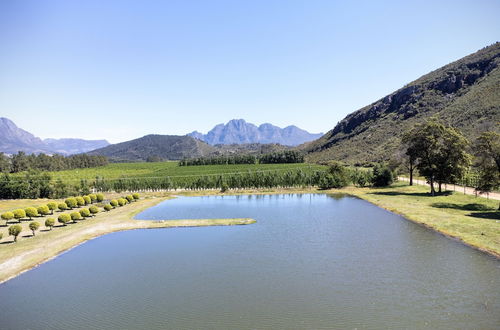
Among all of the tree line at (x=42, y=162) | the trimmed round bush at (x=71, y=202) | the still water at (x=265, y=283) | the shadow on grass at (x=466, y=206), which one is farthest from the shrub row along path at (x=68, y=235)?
the tree line at (x=42, y=162)

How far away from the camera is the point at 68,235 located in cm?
3206

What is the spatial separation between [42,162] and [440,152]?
157989 mm

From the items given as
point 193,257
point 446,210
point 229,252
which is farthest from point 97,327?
point 446,210

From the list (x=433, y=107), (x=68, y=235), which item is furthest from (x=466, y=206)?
(x=433, y=107)

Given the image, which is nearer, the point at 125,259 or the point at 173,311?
the point at 173,311

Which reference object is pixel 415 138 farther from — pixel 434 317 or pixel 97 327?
pixel 97 327

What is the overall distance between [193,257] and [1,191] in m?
63.2

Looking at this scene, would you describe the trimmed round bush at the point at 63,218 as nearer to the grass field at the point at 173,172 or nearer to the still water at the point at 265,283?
the still water at the point at 265,283

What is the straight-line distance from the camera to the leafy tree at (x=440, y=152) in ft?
151

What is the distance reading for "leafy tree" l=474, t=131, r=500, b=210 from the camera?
34.3m

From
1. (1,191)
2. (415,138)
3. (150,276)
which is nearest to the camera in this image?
(150,276)

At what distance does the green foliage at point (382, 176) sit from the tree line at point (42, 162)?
121872 mm

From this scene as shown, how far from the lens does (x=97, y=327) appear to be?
49.9 ft

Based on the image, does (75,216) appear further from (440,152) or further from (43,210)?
(440,152)
